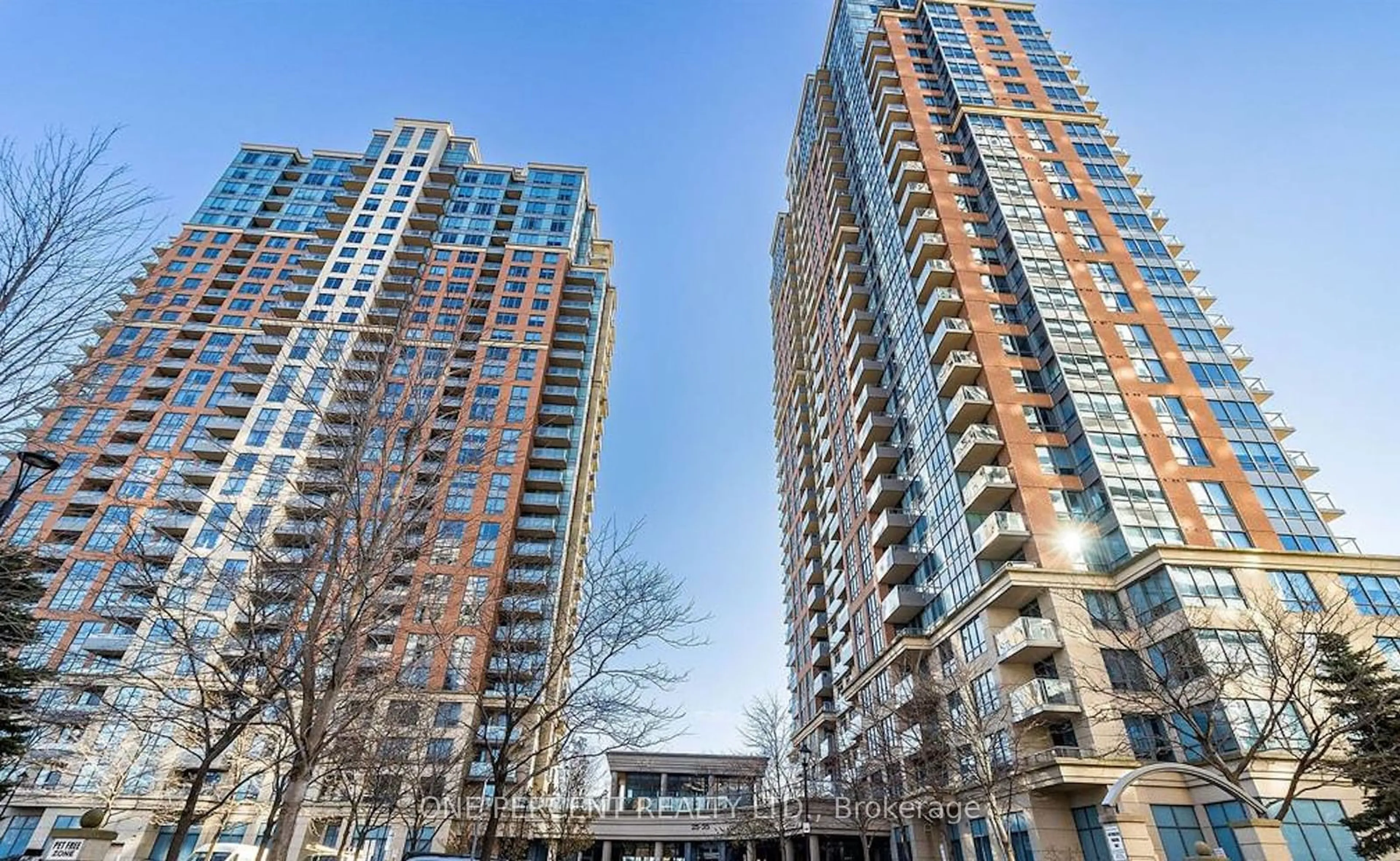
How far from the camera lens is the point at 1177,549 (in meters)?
27.3

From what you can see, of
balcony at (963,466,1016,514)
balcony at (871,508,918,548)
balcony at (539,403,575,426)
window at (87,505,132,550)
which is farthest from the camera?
balcony at (539,403,575,426)

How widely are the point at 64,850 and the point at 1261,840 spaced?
101 ft

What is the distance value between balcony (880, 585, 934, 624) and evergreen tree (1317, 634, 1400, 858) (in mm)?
18675

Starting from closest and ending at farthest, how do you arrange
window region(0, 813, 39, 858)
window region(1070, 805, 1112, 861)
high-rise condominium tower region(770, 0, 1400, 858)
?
1. window region(1070, 805, 1112, 861)
2. high-rise condominium tower region(770, 0, 1400, 858)
3. window region(0, 813, 39, 858)

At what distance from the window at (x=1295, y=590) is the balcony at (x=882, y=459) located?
21.4 meters

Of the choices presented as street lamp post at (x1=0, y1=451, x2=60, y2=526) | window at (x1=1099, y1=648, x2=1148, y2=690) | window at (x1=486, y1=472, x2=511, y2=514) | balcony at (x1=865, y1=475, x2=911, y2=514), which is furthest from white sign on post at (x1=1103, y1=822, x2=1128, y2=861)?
window at (x1=486, y1=472, x2=511, y2=514)

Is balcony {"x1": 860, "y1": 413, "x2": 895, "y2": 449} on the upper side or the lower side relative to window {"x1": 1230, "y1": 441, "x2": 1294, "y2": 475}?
upper

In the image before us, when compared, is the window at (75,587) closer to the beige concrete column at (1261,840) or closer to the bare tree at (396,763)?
the bare tree at (396,763)

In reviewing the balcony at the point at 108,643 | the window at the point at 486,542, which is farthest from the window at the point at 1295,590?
the balcony at the point at 108,643

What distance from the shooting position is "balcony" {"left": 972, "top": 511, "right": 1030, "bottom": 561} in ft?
103

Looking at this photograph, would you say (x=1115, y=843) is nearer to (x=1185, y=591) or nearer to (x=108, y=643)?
(x=1185, y=591)

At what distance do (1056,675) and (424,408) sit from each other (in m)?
28.1

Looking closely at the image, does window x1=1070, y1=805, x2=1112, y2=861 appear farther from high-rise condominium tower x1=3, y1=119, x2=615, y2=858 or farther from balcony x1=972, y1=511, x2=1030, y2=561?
high-rise condominium tower x1=3, y1=119, x2=615, y2=858

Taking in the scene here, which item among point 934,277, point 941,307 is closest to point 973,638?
point 941,307
